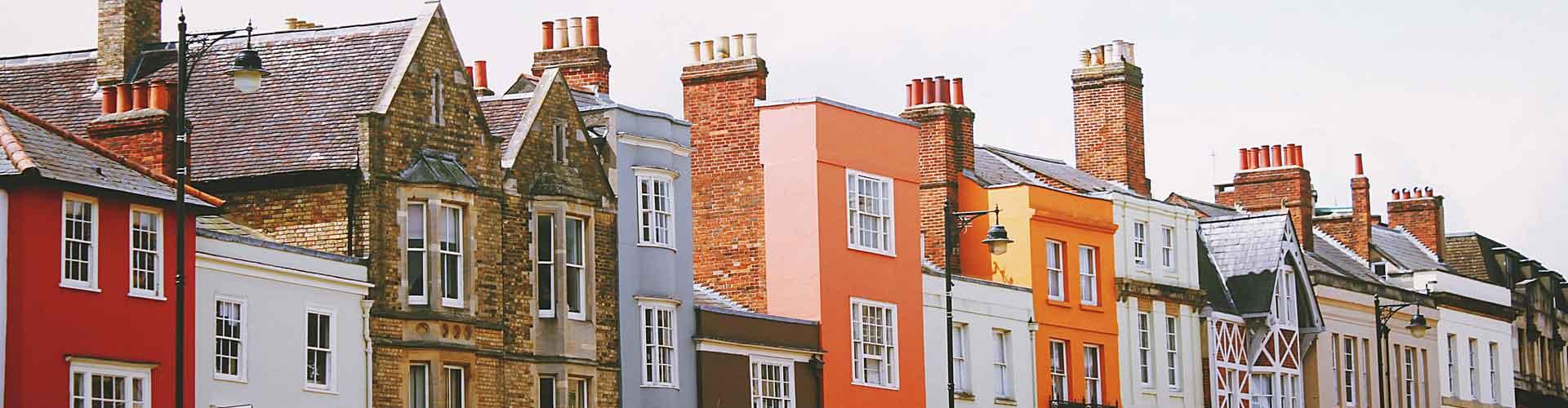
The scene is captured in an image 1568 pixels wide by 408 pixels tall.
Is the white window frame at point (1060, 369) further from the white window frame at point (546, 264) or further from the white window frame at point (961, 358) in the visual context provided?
the white window frame at point (546, 264)

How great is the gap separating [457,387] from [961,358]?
16.8 m

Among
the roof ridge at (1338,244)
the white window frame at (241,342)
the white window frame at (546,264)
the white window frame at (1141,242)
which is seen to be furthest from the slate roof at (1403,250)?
the white window frame at (241,342)

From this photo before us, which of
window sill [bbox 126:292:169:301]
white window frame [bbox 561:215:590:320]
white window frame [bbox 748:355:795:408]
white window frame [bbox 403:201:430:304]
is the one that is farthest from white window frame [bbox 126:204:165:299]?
white window frame [bbox 748:355:795:408]

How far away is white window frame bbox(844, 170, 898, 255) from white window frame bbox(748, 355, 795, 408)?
3.41 meters

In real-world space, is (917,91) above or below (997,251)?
above

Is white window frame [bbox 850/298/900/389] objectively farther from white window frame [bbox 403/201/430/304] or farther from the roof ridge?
the roof ridge

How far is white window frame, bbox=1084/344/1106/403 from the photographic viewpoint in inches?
2571

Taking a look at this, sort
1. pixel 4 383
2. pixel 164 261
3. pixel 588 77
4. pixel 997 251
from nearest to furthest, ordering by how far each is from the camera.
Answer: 1. pixel 4 383
2. pixel 164 261
3. pixel 997 251
4. pixel 588 77

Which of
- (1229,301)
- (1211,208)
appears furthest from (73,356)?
(1211,208)

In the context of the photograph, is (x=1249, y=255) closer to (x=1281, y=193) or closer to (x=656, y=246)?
(x=1281, y=193)

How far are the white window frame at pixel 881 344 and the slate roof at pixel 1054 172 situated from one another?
855 cm

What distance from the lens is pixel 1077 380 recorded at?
64.7 m

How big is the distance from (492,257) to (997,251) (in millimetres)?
9425

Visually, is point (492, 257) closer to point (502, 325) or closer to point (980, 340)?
point (502, 325)
